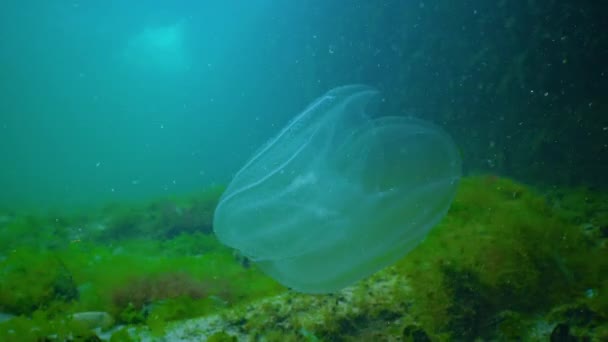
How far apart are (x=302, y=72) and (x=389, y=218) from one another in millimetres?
16934

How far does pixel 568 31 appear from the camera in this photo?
7.27m

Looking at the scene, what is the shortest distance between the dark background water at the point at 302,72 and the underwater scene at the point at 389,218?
0.06 m

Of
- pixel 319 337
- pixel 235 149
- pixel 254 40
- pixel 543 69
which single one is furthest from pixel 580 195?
pixel 235 149

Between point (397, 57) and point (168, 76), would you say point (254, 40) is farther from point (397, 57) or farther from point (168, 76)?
point (168, 76)

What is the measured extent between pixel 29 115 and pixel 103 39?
39.7m

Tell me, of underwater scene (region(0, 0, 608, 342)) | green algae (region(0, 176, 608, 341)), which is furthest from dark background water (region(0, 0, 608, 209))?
green algae (region(0, 176, 608, 341))

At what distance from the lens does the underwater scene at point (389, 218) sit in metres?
2.73

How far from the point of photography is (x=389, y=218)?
283cm

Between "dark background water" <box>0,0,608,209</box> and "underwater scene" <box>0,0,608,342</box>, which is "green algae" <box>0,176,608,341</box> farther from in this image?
"dark background water" <box>0,0,608,209</box>

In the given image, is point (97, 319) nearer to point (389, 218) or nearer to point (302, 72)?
point (389, 218)

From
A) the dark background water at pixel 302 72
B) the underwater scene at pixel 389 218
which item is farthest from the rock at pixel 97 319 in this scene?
the dark background water at pixel 302 72

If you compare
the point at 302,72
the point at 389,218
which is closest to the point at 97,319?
the point at 389,218

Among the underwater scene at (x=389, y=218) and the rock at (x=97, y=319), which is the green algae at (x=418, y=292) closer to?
the underwater scene at (x=389, y=218)

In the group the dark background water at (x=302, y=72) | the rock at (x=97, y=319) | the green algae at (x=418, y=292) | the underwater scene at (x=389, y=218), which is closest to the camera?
the green algae at (x=418, y=292)
